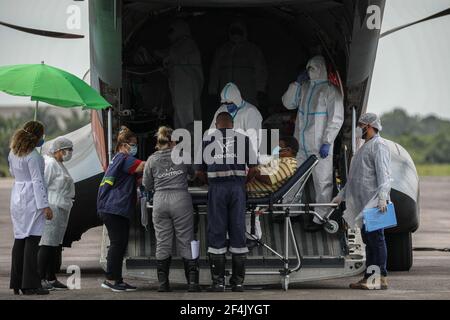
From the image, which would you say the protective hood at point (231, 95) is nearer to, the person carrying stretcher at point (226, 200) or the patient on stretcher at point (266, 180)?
the patient on stretcher at point (266, 180)

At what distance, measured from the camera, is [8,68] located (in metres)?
13.1

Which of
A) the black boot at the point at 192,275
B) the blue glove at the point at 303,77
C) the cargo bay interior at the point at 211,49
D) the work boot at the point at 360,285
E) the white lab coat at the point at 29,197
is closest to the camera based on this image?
the white lab coat at the point at 29,197

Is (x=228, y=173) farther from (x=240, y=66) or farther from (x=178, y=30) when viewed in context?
(x=178, y=30)

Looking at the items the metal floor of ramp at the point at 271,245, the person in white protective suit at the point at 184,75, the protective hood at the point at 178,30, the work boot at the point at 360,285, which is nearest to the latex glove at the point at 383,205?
the metal floor of ramp at the point at 271,245

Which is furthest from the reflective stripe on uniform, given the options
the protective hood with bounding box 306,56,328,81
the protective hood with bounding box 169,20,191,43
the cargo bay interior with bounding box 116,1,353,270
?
the protective hood with bounding box 169,20,191,43

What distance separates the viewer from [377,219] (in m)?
13.2

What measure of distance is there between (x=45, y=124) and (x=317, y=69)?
54.8 metres

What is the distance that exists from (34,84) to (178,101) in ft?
8.36

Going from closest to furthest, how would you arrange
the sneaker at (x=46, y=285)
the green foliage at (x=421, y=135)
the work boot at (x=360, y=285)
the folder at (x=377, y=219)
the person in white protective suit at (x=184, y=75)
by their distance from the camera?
the folder at (x=377, y=219) → the work boot at (x=360, y=285) → the sneaker at (x=46, y=285) → the person in white protective suit at (x=184, y=75) → the green foliage at (x=421, y=135)

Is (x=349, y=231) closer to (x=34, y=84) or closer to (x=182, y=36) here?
(x=182, y=36)

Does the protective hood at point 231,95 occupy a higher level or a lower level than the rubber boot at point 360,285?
higher

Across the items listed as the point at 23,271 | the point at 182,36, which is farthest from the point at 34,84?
the point at 182,36

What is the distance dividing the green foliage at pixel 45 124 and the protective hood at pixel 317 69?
159 ft

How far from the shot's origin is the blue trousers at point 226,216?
1295cm
